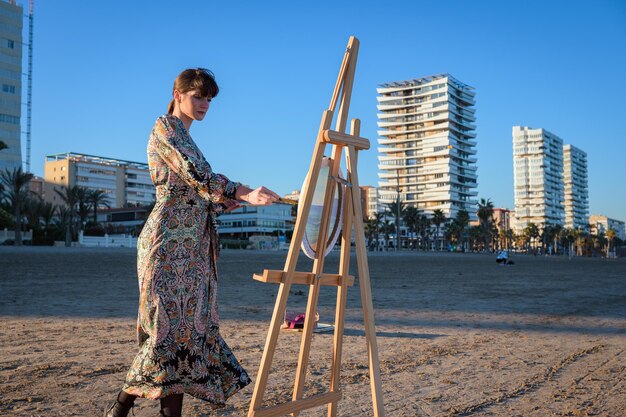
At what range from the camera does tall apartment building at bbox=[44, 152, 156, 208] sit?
122062 mm

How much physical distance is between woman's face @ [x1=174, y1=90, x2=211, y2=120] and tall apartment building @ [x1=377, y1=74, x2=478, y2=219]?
155m

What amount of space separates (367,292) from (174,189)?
3.58ft

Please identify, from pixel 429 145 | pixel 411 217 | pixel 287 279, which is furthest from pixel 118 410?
pixel 429 145

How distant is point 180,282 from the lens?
2.75 m

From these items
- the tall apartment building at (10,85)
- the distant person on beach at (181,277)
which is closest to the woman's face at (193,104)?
the distant person on beach at (181,277)

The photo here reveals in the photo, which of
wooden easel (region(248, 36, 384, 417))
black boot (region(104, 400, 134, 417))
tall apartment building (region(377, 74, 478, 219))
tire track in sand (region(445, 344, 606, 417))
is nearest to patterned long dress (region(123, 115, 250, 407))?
black boot (region(104, 400, 134, 417))

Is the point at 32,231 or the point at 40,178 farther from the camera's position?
the point at 40,178

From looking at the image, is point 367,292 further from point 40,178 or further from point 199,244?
point 40,178

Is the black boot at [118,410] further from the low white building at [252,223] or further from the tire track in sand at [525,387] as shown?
the low white building at [252,223]

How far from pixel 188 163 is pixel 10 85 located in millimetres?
106913

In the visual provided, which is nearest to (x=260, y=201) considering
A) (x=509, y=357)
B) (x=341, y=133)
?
(x=341, y=133)

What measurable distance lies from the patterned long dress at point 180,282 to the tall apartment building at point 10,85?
102 m

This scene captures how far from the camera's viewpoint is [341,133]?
10.0ft

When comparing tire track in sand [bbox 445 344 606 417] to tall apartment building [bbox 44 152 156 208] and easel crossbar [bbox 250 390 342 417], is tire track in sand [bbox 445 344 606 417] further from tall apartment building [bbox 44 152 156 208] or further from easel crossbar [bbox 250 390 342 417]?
tall apartment building [bbox 44 152 156 208]
